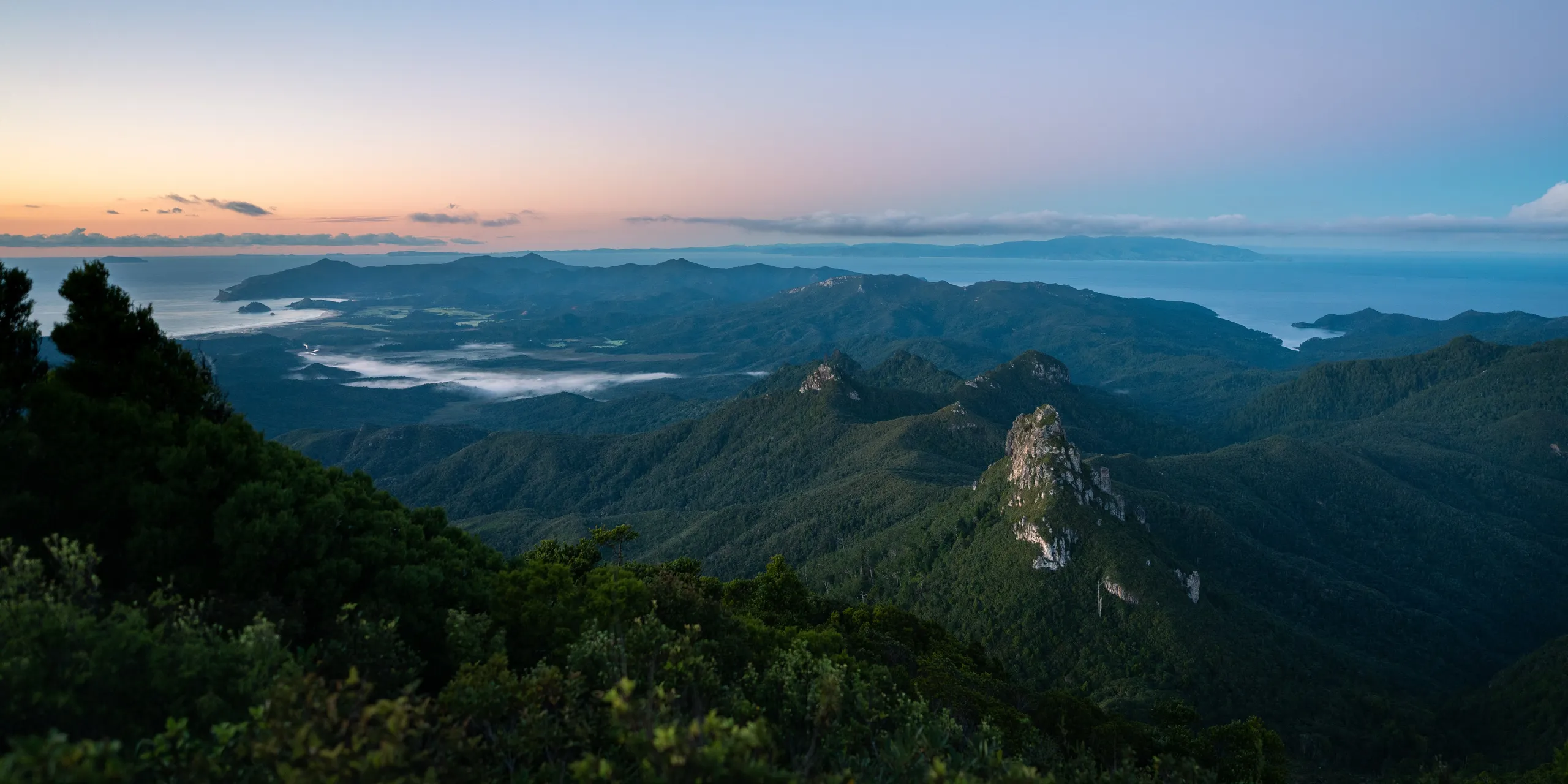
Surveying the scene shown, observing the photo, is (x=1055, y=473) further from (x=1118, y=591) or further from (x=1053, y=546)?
(x=1118, y=591)

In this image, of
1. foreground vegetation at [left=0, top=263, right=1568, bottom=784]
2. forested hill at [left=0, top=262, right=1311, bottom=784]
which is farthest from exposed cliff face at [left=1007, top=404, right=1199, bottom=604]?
forested hill at [left=0, top=262, right=1311, bottom=784]

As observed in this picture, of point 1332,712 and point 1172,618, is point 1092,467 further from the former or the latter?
point 1332,712

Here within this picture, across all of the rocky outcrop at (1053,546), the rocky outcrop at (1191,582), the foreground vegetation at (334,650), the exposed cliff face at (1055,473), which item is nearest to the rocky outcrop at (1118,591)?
the rocky outcrop at (1053,546)

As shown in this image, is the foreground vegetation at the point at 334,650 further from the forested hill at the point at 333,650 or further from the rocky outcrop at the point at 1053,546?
the rocky outcrop at the point at 1053,546

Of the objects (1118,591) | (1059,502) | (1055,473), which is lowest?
(1118,591)

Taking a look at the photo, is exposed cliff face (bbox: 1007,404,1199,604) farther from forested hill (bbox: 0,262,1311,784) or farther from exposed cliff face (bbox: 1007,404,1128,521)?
forested hill (bbox: 0,262,1311,784)

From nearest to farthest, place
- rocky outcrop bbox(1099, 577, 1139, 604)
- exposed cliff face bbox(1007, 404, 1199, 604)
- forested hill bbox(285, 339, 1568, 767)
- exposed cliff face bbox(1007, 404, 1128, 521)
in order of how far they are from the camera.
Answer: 1. forested hill bbox(285, 339, 1568, 767)
2. rocky outcrop bbox(1099, 577, 1139, 604)
3. exposed cliff face bbox(1007, 404, 1199, 604)
4. exposed cliff face bbox(1007, 404, 1128, 521)

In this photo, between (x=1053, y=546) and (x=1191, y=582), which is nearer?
(x=1191, y=582)

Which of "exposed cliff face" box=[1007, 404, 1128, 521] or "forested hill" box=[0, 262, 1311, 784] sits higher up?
"forested hill" box=[0, 262, 1311, 784]

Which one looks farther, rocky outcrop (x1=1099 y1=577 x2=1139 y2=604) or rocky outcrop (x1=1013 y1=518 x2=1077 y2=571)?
rocky outcrop (x1=1013 y1=518 x2=1077 y2=571)

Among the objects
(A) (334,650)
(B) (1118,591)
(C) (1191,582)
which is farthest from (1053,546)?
(A) (334,650)

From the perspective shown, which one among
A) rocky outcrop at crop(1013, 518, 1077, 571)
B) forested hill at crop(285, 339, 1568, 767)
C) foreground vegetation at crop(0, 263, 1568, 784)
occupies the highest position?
foreground vegetation at crop(0, 263, 1568, 784)

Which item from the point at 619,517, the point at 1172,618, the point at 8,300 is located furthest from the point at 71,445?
the point at 619,517
